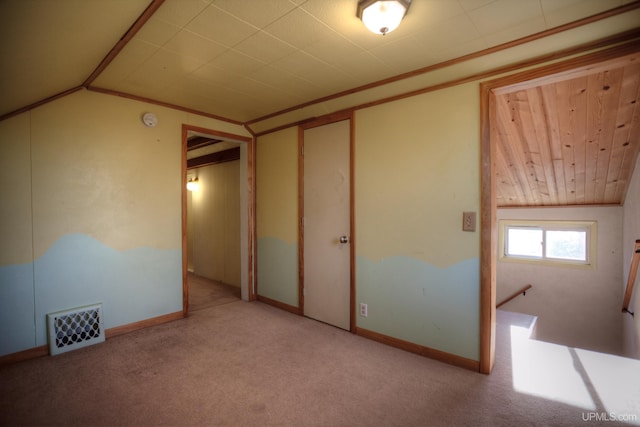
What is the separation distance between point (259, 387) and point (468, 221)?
79.8 inches

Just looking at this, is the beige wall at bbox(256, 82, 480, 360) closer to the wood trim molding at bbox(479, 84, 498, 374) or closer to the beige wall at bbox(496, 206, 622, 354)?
the wood trim molding at bbox(479, 84, 498, 374)

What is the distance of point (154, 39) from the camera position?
1.99 meters

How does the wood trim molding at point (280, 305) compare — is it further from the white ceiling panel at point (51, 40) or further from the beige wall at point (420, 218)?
the white ceiling panel at point (51, 40)

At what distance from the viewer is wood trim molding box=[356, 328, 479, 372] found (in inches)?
91.6

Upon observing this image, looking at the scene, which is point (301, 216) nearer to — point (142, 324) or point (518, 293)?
point (142, 324)

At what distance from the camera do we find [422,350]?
8.33 feet

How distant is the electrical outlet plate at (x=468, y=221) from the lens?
7.57 feet

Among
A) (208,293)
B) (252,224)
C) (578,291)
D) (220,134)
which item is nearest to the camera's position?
(220,134)

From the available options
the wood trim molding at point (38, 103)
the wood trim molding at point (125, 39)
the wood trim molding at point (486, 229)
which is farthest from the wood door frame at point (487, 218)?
the wood trim molding at point (38, 103)

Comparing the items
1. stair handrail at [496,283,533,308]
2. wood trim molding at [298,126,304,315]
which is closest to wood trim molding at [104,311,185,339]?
wood trim molding at [298,126,304,315]

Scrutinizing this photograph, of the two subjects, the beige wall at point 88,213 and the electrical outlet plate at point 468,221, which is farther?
the beige wall at point 88,213

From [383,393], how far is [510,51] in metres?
2.54

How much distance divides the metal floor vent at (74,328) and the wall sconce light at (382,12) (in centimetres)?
335

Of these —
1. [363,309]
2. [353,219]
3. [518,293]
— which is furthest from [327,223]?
[518,293]
